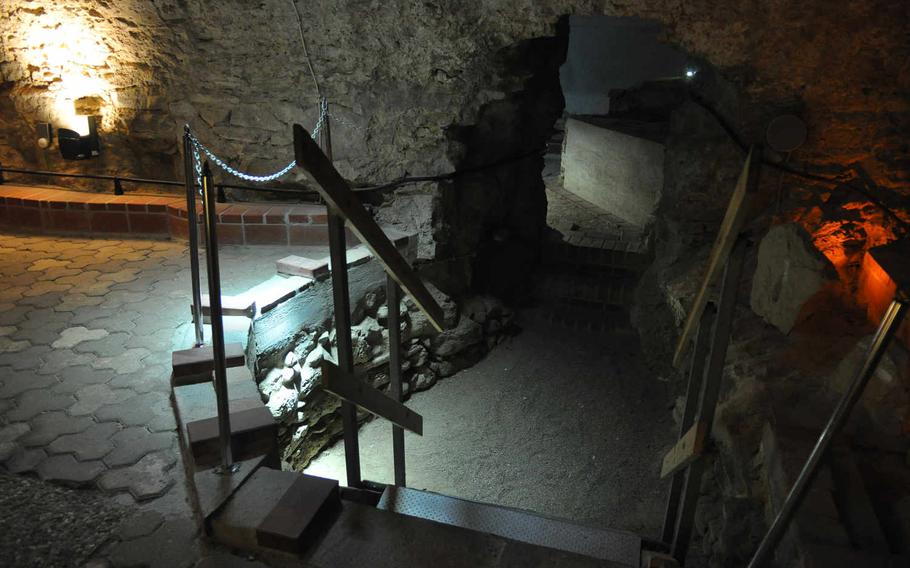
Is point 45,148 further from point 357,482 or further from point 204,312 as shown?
point 357,482

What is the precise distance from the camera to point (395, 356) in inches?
129

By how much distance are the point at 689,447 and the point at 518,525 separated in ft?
3.12

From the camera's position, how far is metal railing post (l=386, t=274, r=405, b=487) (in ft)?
10.3

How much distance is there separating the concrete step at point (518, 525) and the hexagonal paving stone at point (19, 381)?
2.10 meters

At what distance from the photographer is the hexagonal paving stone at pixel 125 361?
12.5 feet

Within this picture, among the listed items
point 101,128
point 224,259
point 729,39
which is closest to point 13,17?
point 101,128

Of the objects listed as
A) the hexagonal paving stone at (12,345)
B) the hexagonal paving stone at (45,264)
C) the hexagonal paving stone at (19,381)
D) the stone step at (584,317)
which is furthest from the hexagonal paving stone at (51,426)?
the stone step at (584,317)

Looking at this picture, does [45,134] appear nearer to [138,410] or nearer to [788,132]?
[138,410]

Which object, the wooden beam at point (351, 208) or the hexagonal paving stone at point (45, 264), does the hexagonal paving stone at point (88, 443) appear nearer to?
the wooden beam at point (351, 208)

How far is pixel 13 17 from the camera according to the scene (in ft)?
20.5

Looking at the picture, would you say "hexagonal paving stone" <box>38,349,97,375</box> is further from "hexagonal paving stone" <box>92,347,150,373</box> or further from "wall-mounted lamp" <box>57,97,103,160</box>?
"wall-mounted lamp" <box>57,97,103,160</box>

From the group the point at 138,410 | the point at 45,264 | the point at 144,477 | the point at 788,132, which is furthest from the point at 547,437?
the point at 45,264

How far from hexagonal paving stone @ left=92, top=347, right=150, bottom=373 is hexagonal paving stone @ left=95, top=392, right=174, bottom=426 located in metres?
0.36

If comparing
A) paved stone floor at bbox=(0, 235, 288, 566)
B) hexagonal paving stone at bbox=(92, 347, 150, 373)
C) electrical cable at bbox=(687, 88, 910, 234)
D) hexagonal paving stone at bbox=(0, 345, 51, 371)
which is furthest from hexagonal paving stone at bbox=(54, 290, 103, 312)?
electrical cable at bbox=(687, 88, 910, 234)
